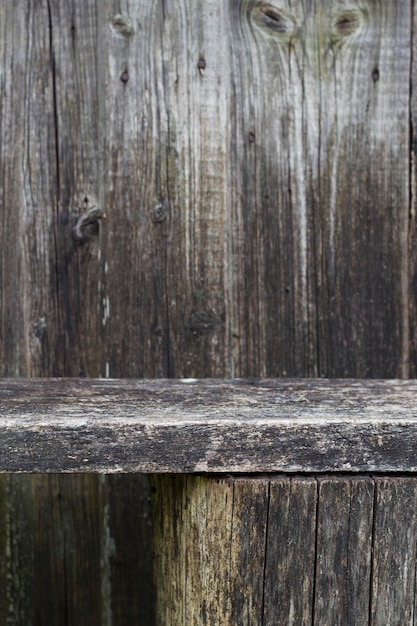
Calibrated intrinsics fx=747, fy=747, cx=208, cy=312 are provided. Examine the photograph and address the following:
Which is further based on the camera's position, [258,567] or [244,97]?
[244,97]

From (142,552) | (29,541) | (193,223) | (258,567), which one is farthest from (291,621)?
(193,223)

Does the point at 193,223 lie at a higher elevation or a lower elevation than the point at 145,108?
lower

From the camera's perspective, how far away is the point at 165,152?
1906 mm

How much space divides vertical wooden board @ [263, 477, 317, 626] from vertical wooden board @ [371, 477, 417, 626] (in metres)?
0.10

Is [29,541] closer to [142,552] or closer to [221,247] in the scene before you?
Result: [142,552]

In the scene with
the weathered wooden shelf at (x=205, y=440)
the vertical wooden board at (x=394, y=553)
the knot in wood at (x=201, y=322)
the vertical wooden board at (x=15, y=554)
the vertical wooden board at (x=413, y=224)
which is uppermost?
the vertical wooden board at (x=413, y=224)

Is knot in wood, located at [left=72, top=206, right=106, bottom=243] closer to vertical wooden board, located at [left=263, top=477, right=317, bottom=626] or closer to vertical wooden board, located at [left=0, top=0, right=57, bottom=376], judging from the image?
vertical wooden board, located at [left=0, top=0, right=57, bottom=376]

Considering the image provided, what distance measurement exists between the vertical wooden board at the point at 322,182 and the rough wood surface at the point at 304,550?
0.79 meters

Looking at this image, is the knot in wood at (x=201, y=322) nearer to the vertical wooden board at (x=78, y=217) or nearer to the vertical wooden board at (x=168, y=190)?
the vertical wooden board at (x=168, y=190)

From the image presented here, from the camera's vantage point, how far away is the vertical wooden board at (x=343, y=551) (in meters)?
1.17

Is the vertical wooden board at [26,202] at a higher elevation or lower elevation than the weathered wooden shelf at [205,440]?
higher

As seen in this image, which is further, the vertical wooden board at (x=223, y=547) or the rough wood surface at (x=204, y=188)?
the rough wood surface at (x=204, y=188)

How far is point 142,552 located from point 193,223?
2.80ft

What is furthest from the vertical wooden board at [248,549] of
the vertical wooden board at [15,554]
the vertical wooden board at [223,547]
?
the vertical wooden board at [15,554]
